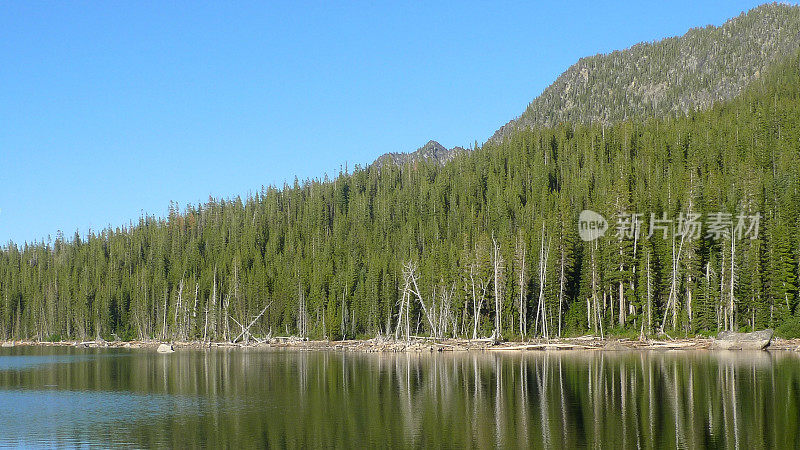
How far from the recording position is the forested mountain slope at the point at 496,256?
91.8 m

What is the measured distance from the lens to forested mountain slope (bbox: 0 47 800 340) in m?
91.8

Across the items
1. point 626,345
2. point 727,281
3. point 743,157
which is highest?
point 743,157

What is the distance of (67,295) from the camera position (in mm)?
168500

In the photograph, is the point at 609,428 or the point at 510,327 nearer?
the point at 609,428

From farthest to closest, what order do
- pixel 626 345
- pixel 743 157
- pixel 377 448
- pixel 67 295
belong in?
pixel 67 295
pixel 743 157
pixel 626 345
pixel 377 448

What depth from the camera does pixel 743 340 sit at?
256ft

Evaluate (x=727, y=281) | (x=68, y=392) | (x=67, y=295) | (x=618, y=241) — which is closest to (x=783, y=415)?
(x=68, y=392)

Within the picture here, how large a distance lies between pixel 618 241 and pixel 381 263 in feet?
139

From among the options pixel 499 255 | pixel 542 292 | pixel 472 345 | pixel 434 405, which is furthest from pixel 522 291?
pixel 434 405

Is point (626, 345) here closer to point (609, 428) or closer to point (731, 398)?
point (731, 398)

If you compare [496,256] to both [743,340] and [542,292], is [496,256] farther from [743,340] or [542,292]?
[743,340]

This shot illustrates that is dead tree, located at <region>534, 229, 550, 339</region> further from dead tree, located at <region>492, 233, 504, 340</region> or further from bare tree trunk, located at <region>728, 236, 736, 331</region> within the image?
bare tree trunk, located at <region>728, 236, 736, 331</region>

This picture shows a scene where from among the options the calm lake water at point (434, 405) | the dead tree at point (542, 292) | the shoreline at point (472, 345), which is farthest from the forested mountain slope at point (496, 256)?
the calm lake water at point (434, 405)

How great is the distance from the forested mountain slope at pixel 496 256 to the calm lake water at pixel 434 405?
2132 centimetres
